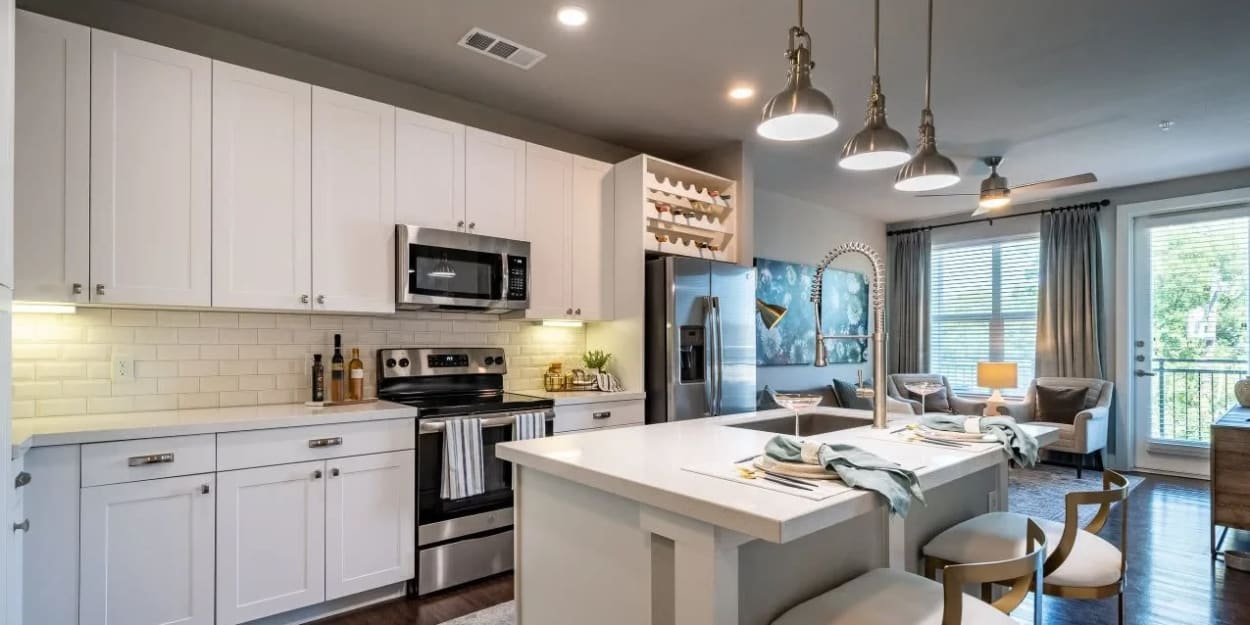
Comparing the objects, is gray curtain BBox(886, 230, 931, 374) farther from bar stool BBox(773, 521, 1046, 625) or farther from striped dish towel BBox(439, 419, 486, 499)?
bar stool BBox(773, 521, 1046, 625)

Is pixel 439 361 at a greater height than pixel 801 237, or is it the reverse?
pixel 801 237

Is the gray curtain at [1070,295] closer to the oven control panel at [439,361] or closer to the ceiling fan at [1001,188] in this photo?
the ceiling fan at [1001,188]

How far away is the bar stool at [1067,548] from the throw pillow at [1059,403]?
4.42 m

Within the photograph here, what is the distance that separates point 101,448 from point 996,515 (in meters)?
3.06

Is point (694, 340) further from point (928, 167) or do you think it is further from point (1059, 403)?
point (1059, 403)

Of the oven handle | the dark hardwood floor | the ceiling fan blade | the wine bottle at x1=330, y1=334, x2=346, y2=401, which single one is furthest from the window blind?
the wine bottle at x1=330, y1=334, x2=346, y2=401

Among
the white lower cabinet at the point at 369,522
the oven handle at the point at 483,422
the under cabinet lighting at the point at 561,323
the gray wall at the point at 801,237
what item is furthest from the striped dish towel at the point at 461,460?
the gray wall at the point at 801,237

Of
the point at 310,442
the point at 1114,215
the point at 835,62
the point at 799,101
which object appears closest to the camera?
the point at 799,101

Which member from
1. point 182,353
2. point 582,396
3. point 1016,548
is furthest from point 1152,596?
point 182,353

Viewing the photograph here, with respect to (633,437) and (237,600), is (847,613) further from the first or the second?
(237,600)

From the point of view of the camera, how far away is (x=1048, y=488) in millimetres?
4965

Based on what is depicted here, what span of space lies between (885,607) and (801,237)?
5300 mm

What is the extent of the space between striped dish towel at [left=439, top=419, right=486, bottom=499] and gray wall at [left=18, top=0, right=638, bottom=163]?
72.4 inches

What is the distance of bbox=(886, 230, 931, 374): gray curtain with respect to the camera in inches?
281
